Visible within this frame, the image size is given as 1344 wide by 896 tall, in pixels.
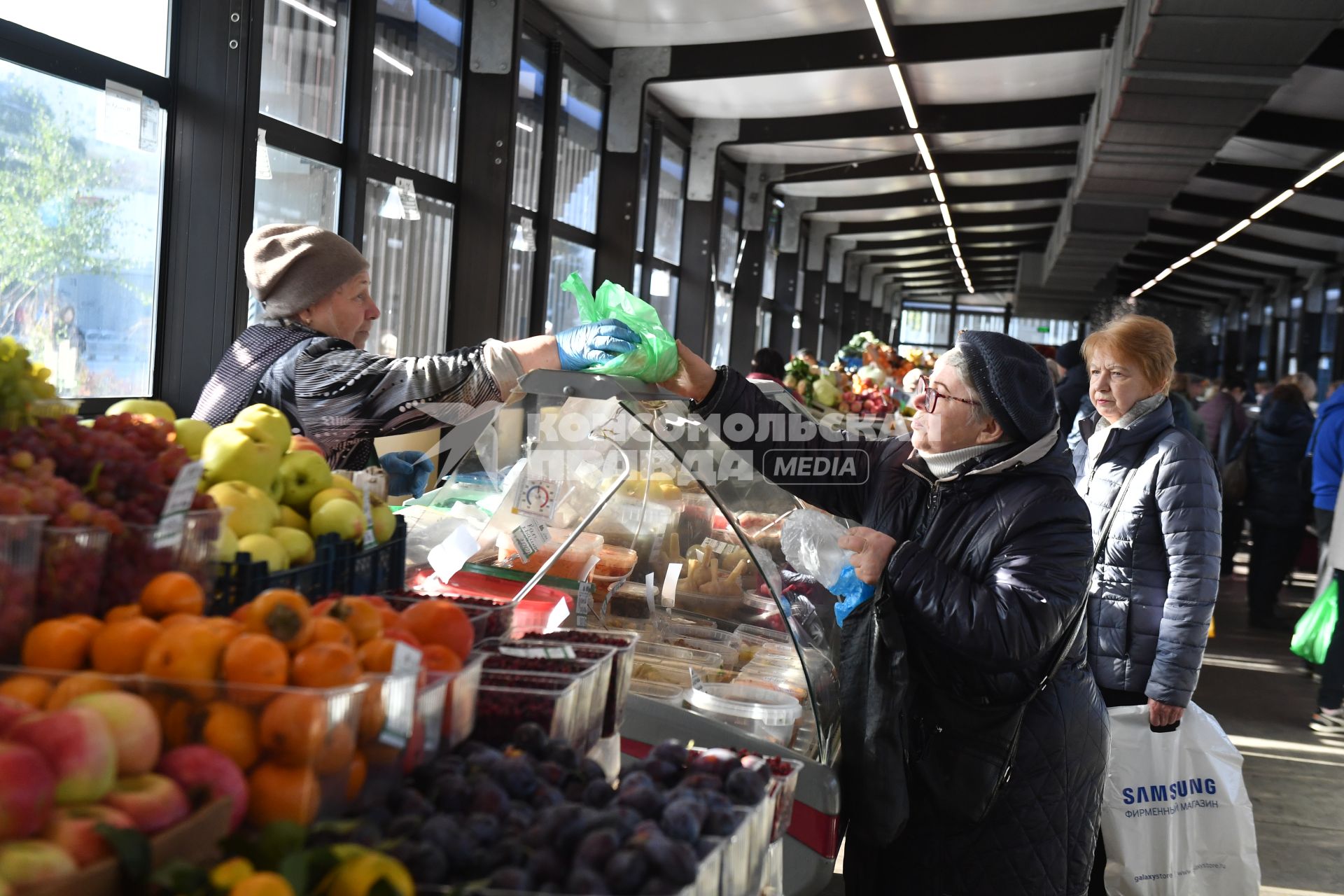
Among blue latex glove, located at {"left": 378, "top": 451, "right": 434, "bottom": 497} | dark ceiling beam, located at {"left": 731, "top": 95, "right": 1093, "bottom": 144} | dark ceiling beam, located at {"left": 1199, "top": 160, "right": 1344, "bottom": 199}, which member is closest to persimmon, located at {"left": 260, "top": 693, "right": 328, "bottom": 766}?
blue latex glove, located at {"left": 378, "top": 451, "right": 434, "bottom": 497}

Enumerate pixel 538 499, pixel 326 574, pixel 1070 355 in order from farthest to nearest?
pixel 1070 355 → pixel 538 499 → pixel 326 574

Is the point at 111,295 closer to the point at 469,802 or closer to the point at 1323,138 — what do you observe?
the point at 469,802

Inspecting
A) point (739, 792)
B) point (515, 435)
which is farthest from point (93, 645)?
point (515, 435)

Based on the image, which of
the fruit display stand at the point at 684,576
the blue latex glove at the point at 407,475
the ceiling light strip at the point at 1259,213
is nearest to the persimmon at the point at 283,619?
the fruit display stand at the point at 684,576

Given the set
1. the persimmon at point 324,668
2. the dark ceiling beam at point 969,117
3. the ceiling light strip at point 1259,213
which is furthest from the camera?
the ceiling light strip at point 1259,213

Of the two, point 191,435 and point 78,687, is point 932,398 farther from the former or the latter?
Answer: point 78,687

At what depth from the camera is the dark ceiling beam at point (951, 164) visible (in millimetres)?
11172

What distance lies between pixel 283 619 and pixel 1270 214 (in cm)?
1455

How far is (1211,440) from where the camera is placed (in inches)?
383

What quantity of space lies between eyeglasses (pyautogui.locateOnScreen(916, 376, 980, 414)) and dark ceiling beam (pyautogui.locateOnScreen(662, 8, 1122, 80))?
5.32m

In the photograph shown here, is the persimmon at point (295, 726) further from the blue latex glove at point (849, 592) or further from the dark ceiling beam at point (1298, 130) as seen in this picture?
the dark ceiling beam at point (1298, 130)

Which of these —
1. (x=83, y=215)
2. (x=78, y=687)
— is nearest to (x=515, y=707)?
(x=78, y=687)

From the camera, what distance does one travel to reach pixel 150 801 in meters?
0.90

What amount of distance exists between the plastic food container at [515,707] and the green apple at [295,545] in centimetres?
28
